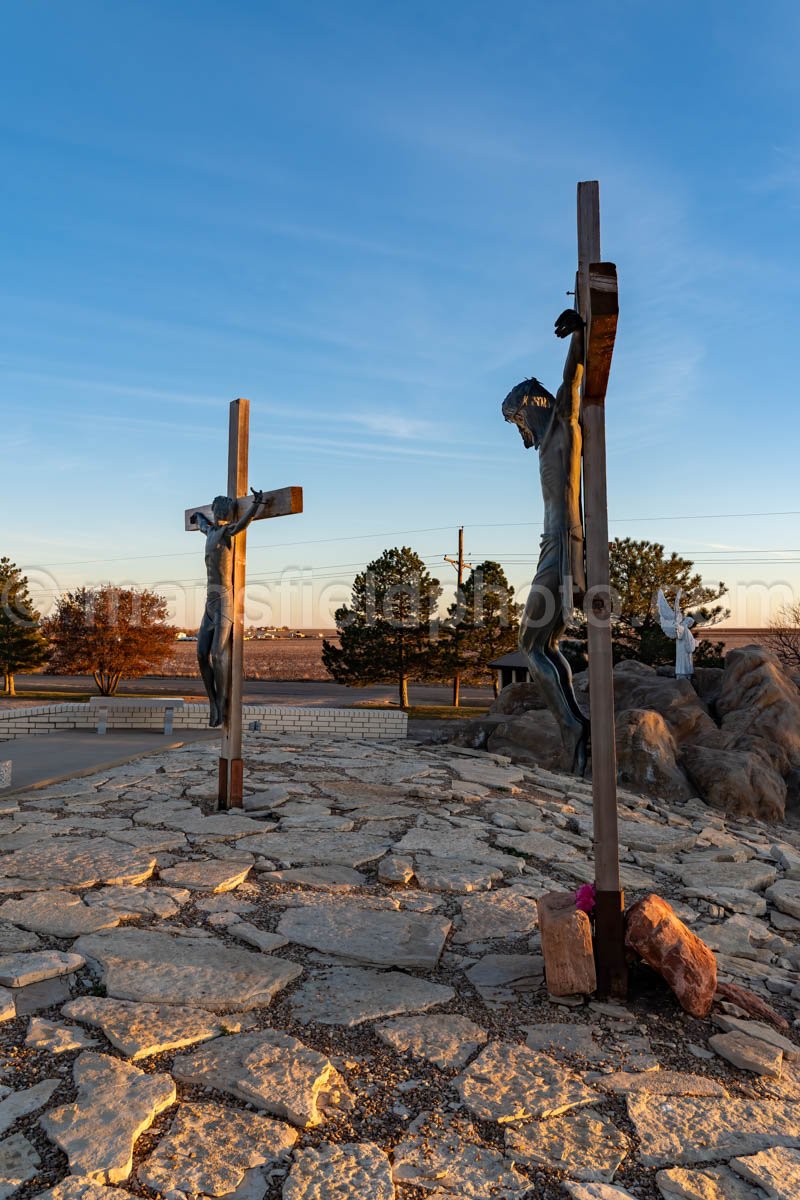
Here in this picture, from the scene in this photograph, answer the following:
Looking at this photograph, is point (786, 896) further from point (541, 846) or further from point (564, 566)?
point (564, 566)

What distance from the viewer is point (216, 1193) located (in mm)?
2068

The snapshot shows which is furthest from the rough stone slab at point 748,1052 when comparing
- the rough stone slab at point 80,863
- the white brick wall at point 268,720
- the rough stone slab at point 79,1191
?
the white brick wall at point 268,720

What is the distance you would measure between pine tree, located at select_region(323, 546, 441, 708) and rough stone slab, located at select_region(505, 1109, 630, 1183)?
27833 millimetres

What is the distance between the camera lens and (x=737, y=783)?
9.72 metres

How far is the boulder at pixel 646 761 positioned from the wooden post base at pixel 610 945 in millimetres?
6565

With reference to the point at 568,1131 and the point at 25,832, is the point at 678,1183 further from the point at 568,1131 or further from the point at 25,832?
the point at 25,832

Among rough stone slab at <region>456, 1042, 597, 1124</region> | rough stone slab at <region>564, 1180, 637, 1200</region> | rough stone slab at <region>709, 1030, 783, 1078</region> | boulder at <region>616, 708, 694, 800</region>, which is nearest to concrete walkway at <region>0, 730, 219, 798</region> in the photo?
boulder at <region>616, 708, 694, 800</region>

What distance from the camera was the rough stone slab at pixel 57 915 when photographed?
3.86m

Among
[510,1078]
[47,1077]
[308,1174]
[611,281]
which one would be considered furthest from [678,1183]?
[611,281]

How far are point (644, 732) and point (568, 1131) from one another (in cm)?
808

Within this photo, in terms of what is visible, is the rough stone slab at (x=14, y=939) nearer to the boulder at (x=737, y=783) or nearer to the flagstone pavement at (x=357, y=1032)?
the flagstone pavement at (x=357, y=1032)

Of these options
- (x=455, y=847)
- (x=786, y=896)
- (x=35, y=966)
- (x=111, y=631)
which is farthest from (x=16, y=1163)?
(x=111, y=631)

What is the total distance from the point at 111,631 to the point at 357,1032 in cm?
2777

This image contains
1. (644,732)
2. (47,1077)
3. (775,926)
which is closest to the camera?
(47,1077)
